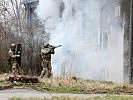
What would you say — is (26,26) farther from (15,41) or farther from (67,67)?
(67,67)

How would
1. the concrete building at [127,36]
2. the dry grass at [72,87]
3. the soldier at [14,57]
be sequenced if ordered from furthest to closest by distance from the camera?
the soldier at [14,57], the concrete building at [127,36], the dry grass at [72,87]

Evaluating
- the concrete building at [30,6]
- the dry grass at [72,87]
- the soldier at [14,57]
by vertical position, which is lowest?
the dry grass at [72,87]

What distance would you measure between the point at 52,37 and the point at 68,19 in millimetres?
1325


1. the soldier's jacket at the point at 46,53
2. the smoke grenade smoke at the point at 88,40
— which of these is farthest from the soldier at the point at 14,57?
the smoke grenade smoke at the point at 88,40

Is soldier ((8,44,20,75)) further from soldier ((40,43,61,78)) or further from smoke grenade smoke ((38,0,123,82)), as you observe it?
smoke grenade smoke ((38,0,123,82))

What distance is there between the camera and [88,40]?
24250 mm

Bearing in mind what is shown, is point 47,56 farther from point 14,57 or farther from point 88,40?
point 88,40

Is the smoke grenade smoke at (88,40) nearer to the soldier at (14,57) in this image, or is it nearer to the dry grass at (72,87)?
the soldier at (14,57)

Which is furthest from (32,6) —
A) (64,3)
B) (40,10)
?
(64,3)

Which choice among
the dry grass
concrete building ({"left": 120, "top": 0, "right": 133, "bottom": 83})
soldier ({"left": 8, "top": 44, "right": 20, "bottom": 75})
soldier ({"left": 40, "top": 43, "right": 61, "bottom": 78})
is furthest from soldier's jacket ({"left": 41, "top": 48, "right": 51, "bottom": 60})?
concrete building ({"left": 120, "top": 0, "right": 133, "bottom": 83})

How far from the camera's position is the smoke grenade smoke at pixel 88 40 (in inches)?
846

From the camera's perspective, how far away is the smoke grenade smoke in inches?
846

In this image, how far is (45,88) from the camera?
16.0 metres

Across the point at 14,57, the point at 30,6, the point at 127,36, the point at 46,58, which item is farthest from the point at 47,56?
the point at 30,6
